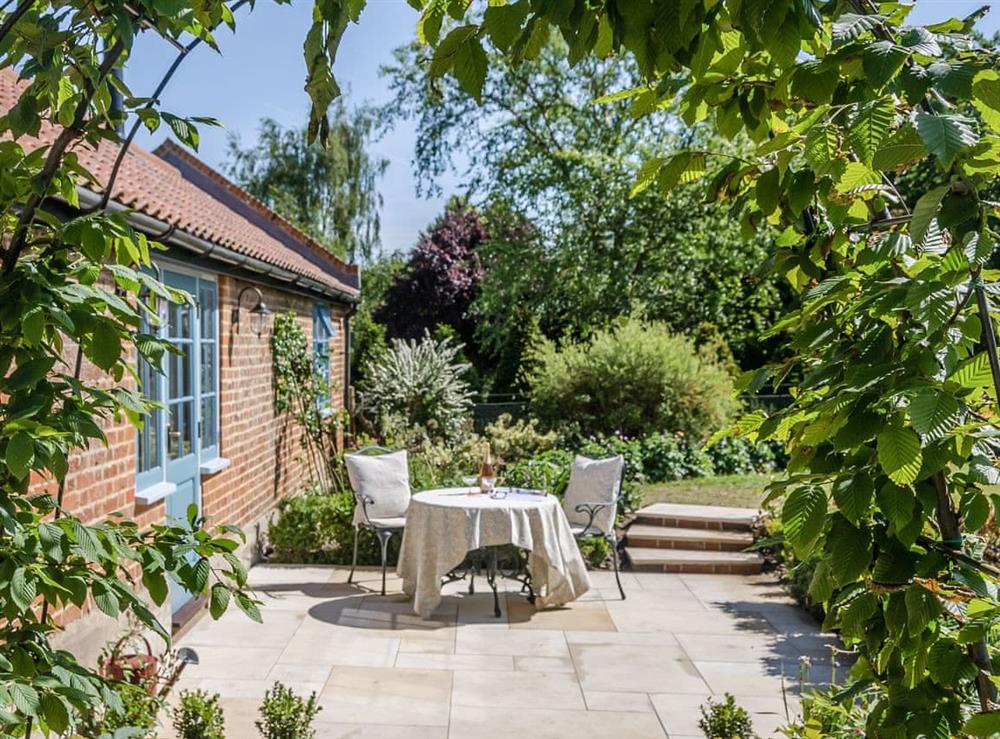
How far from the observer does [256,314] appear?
28.6 ft

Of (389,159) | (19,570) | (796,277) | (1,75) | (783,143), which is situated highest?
(389,159)

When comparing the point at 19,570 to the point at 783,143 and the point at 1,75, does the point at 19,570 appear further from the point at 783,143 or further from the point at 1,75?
the point at 1,75

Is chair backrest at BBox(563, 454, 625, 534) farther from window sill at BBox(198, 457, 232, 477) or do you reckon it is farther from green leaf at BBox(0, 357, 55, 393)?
green leaf at BBox(0, 357, 55, 393)

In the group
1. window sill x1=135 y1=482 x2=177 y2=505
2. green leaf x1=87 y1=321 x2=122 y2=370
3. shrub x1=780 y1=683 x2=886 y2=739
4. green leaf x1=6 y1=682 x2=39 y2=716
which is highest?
green leaf x1=87 y1=321 x2=122 y2=370

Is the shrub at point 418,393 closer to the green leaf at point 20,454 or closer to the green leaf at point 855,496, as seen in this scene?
the green leaf at point 20,454

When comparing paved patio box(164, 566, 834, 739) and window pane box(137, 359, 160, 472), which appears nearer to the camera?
paved patio box(164, 566, 834, 739)

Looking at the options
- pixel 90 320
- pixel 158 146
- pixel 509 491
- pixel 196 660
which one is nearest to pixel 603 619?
pixel 509 491

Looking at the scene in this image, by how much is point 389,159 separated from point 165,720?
2483 centimetres

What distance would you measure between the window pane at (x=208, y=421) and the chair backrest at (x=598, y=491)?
3113mm

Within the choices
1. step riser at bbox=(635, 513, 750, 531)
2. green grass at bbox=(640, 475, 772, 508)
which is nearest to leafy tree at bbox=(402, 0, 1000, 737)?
step riser at bbox=(635, 513, 750, 531)

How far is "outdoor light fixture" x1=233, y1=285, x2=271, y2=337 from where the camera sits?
8.07m

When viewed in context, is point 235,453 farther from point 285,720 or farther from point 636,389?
point 636,389

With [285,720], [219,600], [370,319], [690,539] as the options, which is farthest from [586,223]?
[219,600]

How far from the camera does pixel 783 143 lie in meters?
1.56
